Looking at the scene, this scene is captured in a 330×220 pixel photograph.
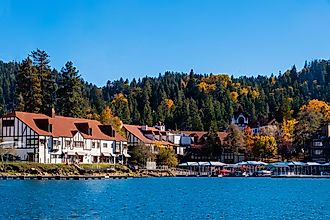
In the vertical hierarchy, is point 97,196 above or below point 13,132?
below

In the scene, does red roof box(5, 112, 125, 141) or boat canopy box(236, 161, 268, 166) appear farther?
boat canopy box(236, 161, 268, 166)

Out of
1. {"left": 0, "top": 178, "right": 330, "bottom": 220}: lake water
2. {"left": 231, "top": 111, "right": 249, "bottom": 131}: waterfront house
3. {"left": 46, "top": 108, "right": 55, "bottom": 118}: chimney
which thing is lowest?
{"left": 0, "top": 178, "right": 330, "bottom": 220}: lake water

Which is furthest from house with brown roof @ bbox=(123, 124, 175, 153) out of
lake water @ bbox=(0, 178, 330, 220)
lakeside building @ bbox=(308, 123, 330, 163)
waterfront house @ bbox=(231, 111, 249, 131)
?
lake water @ bbox=(0, 178, 330, 220)

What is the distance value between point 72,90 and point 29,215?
6276 cm

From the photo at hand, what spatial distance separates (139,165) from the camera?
9312cm

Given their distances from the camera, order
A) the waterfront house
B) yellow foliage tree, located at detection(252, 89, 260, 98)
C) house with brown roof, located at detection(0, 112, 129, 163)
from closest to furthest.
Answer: house with brown roof, located at detection(0, 112, 129, 163), the waterfront house, yellow foliage tree, located at detection(252, 89, 260, 98)

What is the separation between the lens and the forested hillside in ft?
304

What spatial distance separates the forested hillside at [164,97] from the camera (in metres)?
92.6

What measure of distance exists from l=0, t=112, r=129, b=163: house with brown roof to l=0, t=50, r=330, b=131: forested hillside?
731cm

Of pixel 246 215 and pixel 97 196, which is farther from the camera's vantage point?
pixel 97 196

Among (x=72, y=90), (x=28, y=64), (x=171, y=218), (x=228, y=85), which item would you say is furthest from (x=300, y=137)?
(x=171, y=218)

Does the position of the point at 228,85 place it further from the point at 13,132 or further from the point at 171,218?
the point at 171,218

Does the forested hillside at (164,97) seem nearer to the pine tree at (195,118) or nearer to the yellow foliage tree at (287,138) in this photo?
the pine tree at (195,118)

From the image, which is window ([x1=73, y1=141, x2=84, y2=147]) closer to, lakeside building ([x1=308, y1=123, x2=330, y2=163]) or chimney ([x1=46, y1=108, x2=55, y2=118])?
chimney ([x1=46, y1=108, x2=55, y2=118])
